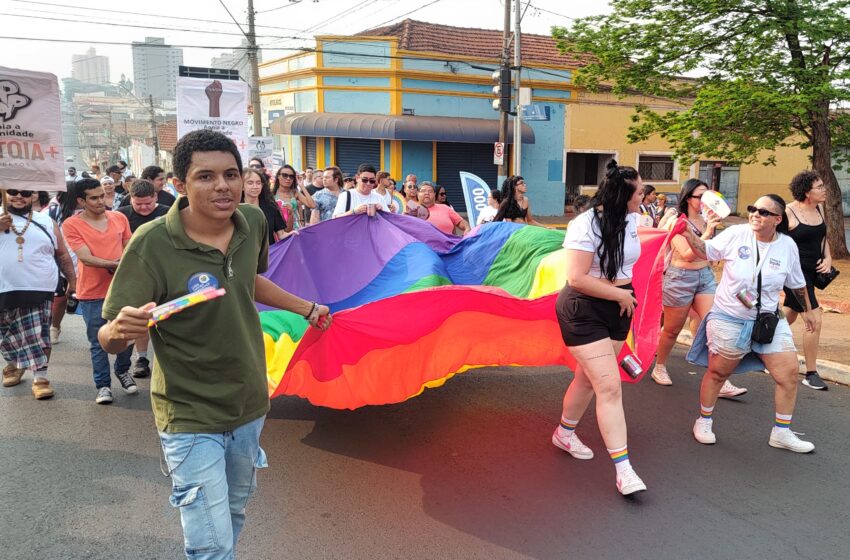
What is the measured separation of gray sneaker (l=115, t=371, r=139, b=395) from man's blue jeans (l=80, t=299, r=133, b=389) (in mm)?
41

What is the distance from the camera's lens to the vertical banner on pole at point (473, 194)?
39.1 ft

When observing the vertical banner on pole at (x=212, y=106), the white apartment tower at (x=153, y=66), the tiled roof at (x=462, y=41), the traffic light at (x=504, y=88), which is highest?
the white apartment tower at (x=153, y=66)

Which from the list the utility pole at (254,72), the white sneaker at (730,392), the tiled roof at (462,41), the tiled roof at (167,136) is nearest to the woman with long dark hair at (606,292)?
the white sneaker at (730,392)

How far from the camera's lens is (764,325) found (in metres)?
4.52

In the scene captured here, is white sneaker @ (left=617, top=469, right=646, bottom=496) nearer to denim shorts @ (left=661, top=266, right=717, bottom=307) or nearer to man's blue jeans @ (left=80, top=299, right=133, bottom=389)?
denim shorts @ (left=661, top=266, right=717, bottom=307)

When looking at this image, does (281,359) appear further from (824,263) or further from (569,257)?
(824,263)

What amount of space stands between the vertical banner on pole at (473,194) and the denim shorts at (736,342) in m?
7.27

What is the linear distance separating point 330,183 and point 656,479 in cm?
668

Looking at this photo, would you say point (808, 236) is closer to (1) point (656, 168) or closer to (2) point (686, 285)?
(2) point (686, 285)

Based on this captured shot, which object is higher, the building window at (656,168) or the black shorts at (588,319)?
the building window at (656,168)

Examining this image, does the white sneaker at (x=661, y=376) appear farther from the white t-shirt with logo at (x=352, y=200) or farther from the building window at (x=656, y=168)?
the building window at (x=656, y=168)

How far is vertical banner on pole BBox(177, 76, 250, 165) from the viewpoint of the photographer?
9.05m

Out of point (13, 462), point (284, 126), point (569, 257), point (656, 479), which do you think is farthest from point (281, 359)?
point (284, 126)

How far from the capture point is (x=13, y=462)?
181 inches
